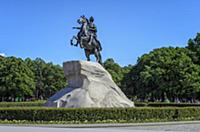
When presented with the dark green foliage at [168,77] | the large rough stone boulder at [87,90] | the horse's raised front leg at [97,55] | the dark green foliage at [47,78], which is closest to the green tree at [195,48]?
the dark green foliage at [168,77]

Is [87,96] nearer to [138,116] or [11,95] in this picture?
[138,116]

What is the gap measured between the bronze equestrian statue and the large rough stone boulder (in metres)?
1.79

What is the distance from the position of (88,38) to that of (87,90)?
4.52 meters

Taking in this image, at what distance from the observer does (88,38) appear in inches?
1176

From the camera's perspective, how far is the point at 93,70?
1123 inches

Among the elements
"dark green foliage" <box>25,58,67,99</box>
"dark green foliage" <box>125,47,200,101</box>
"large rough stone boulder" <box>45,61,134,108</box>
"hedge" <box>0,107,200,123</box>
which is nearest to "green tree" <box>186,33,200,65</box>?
"dark green foliage" <box>125,47,200,101</box>

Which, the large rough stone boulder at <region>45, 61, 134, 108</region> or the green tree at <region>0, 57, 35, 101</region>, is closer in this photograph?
the large rough stone boulder at <region>45, 61, 134, 108</region>

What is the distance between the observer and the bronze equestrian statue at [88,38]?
29.7 m

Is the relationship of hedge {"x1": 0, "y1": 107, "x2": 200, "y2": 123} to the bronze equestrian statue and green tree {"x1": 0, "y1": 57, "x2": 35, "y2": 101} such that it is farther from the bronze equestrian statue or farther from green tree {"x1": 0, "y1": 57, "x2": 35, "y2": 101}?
green tree {"x1": 0, "y1": 57, "x2": 35, "y2": 101}

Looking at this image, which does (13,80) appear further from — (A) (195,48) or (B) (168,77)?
(A) (195,48)

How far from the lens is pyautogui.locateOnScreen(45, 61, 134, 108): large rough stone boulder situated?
26828mm

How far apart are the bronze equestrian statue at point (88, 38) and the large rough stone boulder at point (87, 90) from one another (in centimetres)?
179

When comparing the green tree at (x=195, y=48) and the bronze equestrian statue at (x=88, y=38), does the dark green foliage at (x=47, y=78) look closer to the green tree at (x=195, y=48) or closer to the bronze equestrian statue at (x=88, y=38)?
the green tree at (x=195, y=48)

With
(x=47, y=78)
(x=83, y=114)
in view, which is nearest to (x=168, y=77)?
(x=47, y=78)
